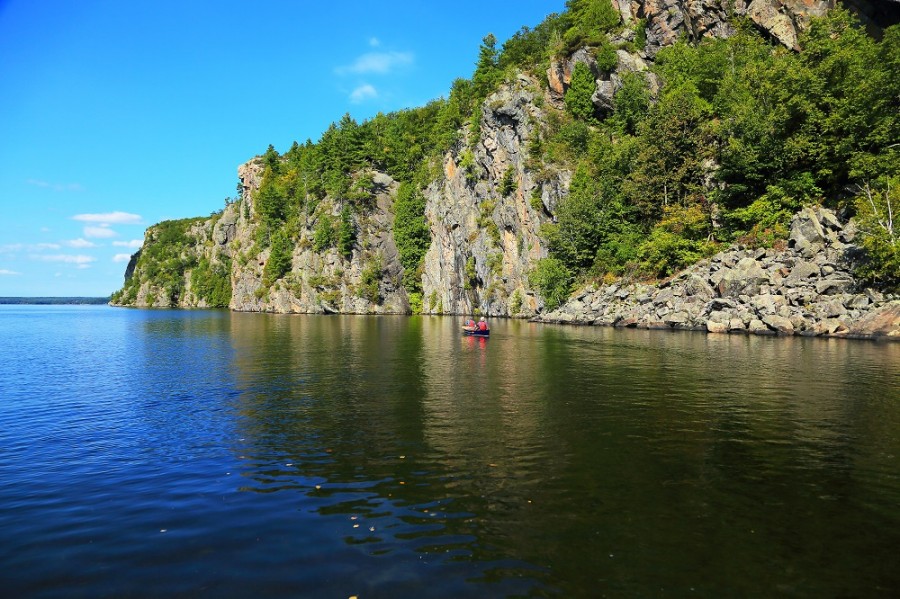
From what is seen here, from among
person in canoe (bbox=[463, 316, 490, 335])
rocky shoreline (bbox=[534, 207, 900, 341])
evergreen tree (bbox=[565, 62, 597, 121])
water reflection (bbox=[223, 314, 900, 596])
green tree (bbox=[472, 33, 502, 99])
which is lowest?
water reflection (bbox=[223, 314, 900, 596])

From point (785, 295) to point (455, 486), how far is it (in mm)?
56609

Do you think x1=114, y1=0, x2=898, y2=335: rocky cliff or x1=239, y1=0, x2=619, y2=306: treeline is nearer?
→ x1=114, y1=0, x2=898, y2=335: rocky cliff

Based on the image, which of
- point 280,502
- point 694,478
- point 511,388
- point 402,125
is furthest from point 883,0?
point 402,125

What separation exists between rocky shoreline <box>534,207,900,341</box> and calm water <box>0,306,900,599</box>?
25.2 m

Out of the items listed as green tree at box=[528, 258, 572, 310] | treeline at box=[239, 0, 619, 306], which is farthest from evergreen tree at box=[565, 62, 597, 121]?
green tree at box=[528, 258, 572, 310]

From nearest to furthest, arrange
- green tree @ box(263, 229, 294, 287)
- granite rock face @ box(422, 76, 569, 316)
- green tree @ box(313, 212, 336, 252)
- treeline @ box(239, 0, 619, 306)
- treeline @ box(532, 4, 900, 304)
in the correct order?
treeline @ box(532, 4, 900, 304) < granite rock face @ box(422, 76, 569, 316) < treeline @ box(239, 0, 619, 306) < green tree @ box(313, 212, 336, 252) < green tree @ box(263, 229, 294, 287)

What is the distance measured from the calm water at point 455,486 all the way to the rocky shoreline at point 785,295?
25250 mm

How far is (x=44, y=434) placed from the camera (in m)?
19.0

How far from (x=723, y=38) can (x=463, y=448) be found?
10425 cm

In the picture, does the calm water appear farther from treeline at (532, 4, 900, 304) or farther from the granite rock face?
the granite rock face

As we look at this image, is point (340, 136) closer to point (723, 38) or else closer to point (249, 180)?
point (249, 180)

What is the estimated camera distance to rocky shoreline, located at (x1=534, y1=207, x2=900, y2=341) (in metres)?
51.1

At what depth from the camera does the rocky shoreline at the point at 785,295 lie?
51.1 m

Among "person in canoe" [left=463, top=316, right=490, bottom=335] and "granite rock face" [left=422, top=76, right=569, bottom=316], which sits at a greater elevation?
"granite rock face" [left=422, top=76, right=569, bottom=316]
